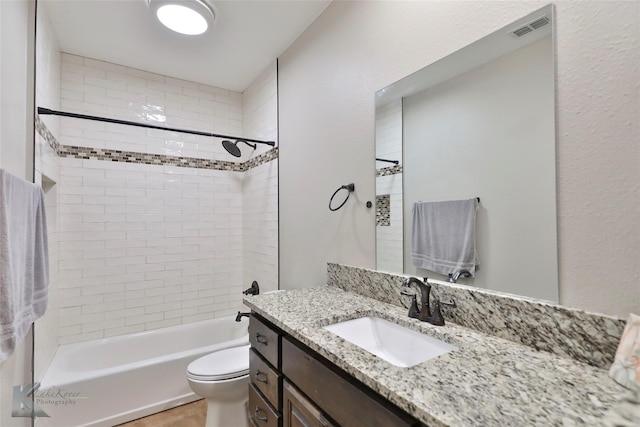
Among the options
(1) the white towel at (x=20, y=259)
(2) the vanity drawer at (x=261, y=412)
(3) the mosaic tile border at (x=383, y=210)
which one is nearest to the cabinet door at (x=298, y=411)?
(2) the vanity drawer at (x=261, y=412)

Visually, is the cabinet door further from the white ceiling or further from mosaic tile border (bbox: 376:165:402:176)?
the white ceiling

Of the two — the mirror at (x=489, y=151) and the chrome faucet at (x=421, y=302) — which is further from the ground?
the mirror at (x=489, y=151)

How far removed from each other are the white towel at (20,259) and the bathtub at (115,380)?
81 centimetres

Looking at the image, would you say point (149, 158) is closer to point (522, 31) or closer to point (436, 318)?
point (436, 318)

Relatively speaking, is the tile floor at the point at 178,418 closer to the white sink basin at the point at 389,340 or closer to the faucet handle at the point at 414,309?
the white sink basin at the point at 389,340

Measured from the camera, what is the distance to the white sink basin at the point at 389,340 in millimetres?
1102

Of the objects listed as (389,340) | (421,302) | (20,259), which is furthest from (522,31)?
(20,259)

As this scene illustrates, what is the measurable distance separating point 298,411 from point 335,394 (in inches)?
11.3

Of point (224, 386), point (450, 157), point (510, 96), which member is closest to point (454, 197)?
point (450, 157)

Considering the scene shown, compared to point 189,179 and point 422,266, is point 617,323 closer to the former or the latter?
point 422,266

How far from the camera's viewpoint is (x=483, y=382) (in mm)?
736

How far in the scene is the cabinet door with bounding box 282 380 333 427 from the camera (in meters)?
1.00

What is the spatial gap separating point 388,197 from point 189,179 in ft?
7.24

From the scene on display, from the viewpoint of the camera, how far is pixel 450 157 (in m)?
1.28
